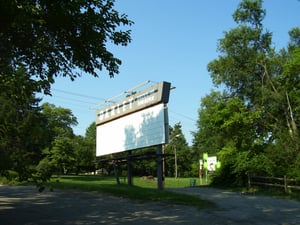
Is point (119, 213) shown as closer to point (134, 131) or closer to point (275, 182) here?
point (134, 131)

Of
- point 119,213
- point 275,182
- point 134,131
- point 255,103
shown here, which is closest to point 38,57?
point 119,213

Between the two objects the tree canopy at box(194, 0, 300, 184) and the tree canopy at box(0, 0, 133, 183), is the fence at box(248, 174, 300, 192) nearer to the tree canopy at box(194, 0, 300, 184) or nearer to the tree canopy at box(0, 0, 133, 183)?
the tree canopy at box(194, 0, 300, 184)

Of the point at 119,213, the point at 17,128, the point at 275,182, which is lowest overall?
the point at 119,213

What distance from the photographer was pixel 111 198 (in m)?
17.9

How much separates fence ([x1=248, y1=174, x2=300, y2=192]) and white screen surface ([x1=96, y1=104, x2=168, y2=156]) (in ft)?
27.4

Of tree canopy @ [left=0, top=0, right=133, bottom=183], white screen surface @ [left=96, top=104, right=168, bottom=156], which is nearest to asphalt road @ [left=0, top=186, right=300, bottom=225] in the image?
tree canopy @ [left=0, top=0, right=133, bottom=183]

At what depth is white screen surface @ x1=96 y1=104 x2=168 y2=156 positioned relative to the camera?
74.3 feet

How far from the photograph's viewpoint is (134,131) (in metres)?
26.0

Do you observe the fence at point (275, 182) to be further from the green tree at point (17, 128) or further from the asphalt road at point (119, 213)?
the green tree at point (17, 128)

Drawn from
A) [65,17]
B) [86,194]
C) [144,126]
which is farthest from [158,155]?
[65,17]

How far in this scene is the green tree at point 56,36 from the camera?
8141 millimetres

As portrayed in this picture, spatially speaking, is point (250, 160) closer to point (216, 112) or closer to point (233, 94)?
point (216, 112)

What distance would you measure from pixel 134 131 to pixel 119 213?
12.6 m

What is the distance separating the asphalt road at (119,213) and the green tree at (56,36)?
4.61 m
